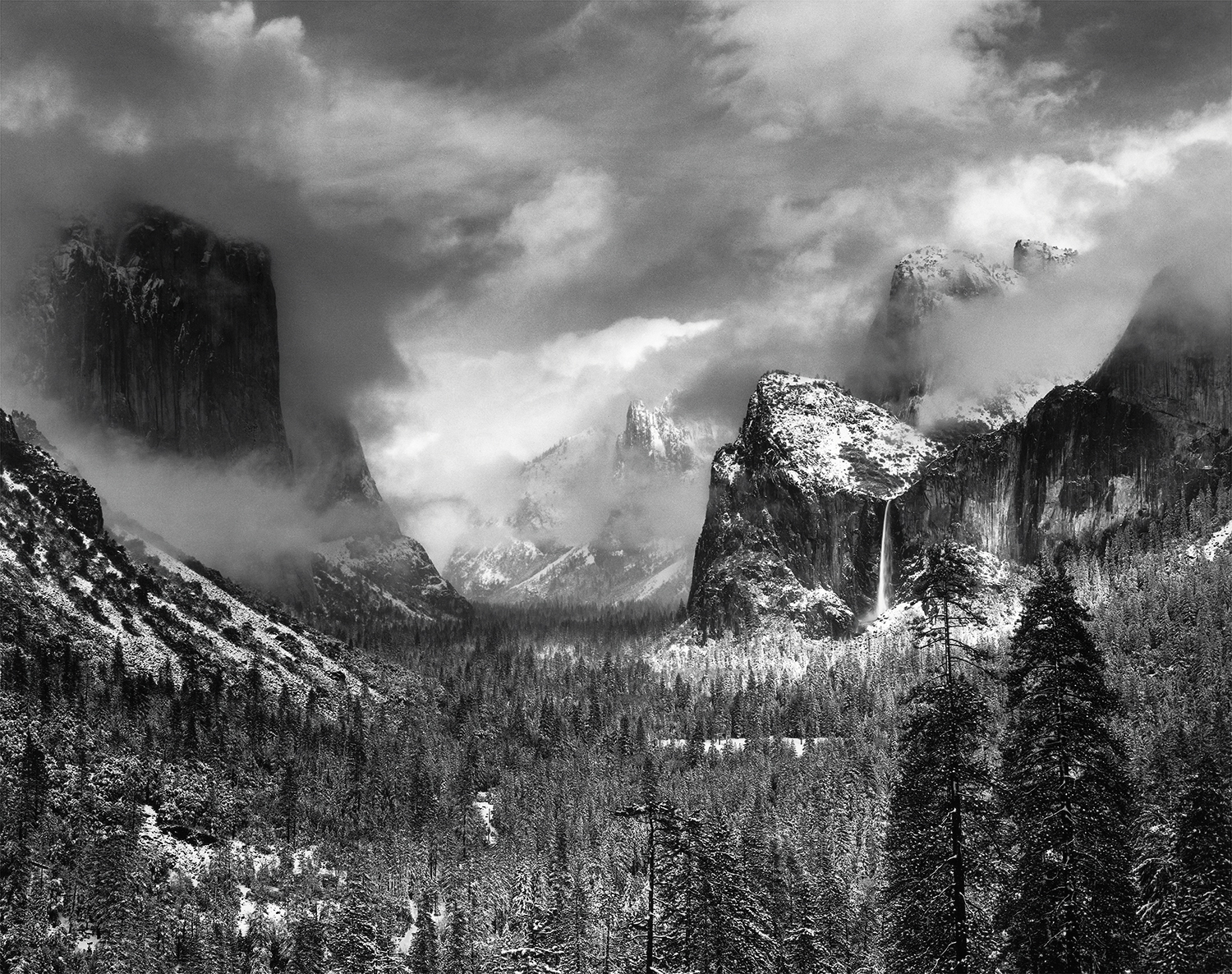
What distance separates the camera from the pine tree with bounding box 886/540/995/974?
136 feet

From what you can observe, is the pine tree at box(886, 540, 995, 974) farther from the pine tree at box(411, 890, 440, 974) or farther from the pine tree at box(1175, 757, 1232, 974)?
the pine tree at box(411, 890, 440, 974)

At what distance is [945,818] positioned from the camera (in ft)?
137

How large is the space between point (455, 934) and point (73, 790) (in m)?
48.0

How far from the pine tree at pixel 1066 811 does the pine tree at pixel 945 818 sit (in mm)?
1657

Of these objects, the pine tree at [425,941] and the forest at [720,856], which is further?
the pine tree at [425,941]

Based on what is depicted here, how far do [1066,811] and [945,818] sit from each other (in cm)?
415

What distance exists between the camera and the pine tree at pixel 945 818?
4141 cm

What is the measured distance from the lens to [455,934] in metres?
132

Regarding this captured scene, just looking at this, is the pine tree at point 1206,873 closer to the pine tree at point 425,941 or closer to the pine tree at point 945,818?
the pine tree at point 945,818

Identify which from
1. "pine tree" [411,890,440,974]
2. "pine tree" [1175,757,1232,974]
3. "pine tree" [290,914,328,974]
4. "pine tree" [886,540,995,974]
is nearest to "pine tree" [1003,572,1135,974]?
"pine tree" [886,540,995,974]

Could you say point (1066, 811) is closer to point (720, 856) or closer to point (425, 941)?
point (720, 856)

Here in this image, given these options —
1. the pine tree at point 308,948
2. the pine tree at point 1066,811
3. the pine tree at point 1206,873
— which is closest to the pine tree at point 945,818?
the pine tree at point 1066,811

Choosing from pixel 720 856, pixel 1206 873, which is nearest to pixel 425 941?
pixel 720 856

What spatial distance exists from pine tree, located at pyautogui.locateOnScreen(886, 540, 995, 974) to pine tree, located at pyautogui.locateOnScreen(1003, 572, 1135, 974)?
5.44 ft
